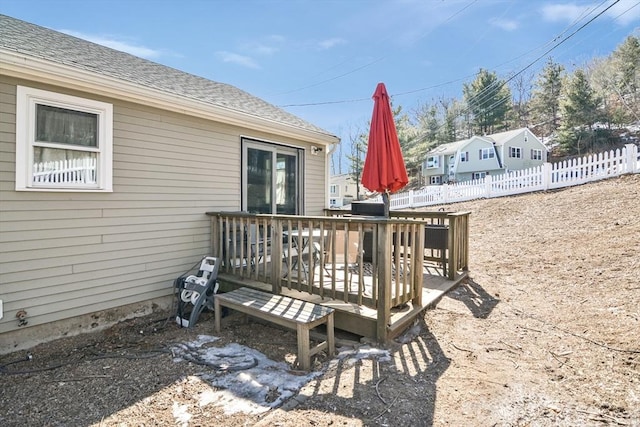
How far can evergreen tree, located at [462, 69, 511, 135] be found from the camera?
103 feet

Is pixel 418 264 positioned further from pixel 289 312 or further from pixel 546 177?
pixel 546 177

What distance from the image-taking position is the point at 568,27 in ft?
31.9

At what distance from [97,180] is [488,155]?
2985 centimetres

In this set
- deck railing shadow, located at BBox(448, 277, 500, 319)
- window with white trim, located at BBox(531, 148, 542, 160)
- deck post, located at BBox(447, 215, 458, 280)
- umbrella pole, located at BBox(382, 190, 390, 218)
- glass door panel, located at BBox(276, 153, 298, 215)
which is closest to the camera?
deck railing shadow, located at BBox(448, 277, 500, 319)

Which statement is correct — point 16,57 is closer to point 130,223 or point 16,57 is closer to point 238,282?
point 130,223

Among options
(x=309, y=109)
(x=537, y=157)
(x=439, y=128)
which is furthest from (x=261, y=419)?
(x=439, y=128)

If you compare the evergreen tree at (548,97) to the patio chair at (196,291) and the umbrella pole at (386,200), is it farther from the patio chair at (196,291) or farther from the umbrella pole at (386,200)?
the patio chair at (196,291)

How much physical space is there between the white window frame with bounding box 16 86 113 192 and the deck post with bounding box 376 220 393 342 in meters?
3.28

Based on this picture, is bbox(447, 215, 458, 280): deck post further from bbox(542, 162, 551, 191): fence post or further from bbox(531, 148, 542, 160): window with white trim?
bbox(531, 148, 542, 160): window with white trim

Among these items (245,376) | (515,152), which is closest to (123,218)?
(245,376)

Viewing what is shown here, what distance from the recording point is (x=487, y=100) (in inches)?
1299

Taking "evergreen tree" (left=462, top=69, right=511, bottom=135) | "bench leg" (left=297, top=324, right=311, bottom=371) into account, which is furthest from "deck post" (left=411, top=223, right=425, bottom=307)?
"evergreen tree" (left=462, top=69, right=511, bottom=135)

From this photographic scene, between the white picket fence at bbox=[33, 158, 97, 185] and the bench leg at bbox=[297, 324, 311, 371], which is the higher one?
the white picket fence at bbox=[33, 158, 97, 185]

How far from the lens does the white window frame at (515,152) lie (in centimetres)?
2750
